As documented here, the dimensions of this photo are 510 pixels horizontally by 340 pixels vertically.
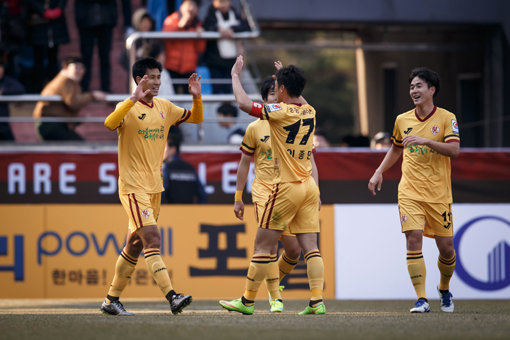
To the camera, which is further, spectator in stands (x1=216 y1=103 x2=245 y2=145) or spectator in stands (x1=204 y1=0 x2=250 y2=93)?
spectator in stands (x1=204 y1=0 x2=250 y2=93)

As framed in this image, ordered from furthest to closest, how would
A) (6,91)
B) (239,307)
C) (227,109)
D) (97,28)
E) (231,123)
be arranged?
(97,28) → (231,123) → (6,91) → (227,109) → (239,307)

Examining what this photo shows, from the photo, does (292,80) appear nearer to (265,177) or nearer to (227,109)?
(265,177)

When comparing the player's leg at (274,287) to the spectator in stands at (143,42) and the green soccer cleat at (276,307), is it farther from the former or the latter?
the spectator in stands at (143,42)

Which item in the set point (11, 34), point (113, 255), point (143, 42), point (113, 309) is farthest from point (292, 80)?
point (11, 34)

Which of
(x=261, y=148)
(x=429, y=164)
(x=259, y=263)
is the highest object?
(x=261, y=148)

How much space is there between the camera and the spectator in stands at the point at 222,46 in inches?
595

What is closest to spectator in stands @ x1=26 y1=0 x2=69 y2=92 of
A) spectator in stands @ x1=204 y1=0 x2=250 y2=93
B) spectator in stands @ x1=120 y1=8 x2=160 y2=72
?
spectator in stands @ x1=120 y1=8 x2=160 y2=72

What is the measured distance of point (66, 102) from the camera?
14445 mm

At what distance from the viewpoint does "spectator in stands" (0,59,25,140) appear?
14.6 metres

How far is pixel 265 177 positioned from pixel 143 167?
5.17 ft

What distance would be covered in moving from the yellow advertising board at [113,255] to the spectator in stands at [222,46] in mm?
3161

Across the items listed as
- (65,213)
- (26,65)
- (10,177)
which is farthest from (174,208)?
(26,65)

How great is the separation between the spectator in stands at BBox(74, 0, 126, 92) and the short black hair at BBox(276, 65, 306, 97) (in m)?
7.58

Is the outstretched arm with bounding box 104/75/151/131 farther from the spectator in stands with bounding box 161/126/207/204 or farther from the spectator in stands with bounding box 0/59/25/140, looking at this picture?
the spectator in stands with bounding box 0/59/25/140
